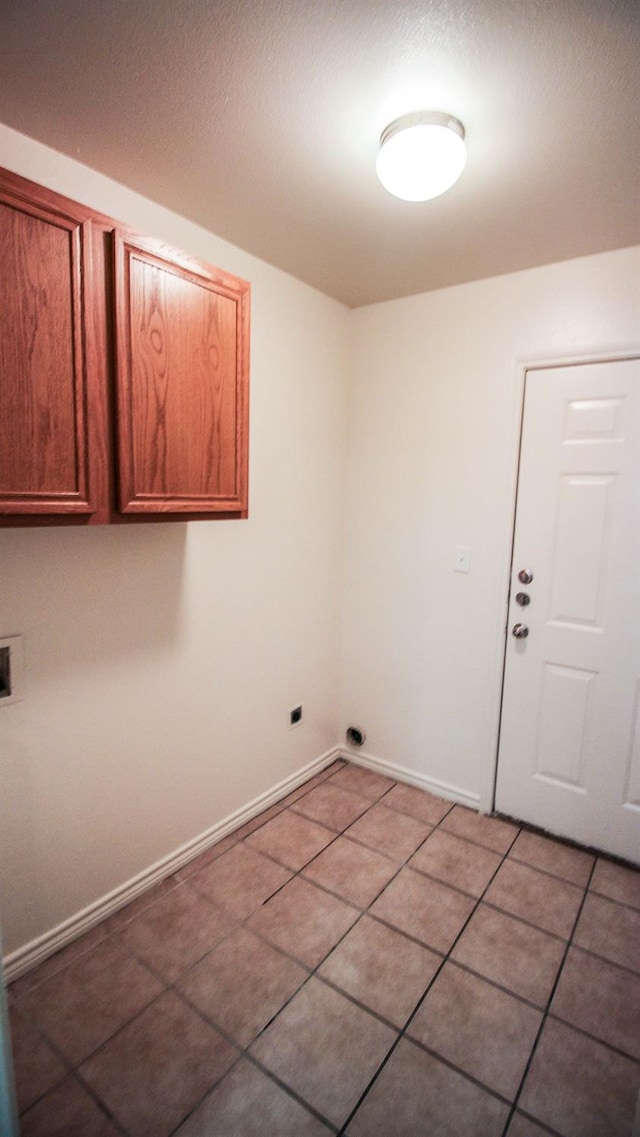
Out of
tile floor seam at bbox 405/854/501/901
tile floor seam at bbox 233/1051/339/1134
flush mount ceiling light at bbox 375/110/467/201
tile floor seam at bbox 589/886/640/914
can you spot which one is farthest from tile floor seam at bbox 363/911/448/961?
flush mount ceiling light at bbox 375/110/467/201

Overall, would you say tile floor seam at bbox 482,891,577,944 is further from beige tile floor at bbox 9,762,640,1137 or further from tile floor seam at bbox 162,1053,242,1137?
tile floor seam at bbox 162,1053,242,1137

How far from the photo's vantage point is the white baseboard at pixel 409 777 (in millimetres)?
2473

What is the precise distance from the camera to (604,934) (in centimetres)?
175

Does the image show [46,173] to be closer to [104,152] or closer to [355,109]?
[104,152]

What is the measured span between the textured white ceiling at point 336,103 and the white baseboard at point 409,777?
2.34 meters

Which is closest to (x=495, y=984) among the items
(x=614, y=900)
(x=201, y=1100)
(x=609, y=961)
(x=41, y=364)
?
(x=609, y=961)

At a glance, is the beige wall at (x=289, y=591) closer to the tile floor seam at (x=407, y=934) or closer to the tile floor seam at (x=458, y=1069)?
the tile floor seam at (x=407, y=934)

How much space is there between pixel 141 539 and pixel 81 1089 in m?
1.45

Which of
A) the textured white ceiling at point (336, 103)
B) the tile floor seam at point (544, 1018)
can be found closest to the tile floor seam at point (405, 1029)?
the tile floor seam at point (544, 1018)

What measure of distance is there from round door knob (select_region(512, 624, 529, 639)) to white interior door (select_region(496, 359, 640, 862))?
16 millimetres

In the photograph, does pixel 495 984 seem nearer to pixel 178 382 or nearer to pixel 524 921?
pixel 524 921

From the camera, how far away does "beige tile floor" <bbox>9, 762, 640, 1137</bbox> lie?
1233 mm

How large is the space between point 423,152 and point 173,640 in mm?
1660

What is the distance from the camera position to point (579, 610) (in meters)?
2.14
